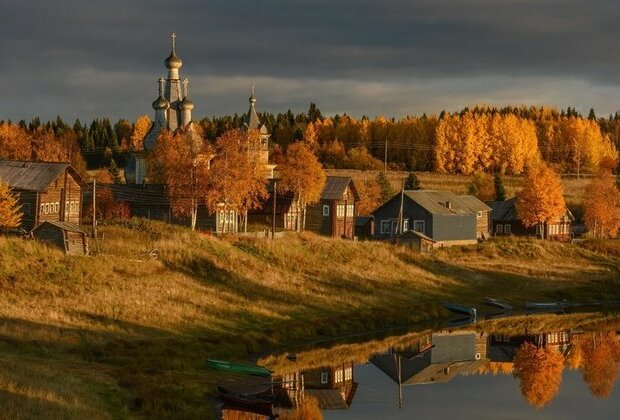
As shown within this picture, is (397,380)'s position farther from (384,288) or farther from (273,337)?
(384,288)

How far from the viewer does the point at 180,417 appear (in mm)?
33469

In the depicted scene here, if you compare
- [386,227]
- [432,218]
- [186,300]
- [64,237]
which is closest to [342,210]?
[386,227]

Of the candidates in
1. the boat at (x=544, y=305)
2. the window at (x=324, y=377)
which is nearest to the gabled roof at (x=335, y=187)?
the boat at (x=544, y=305)

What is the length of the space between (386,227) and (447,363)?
166 ft

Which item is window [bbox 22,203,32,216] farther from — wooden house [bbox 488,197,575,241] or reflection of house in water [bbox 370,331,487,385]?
wooden house [bbox 488,197,575,241]

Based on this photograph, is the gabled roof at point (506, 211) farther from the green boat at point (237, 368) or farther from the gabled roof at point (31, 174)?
the green boat at point (237, 368)

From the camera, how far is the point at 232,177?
80.4 metres

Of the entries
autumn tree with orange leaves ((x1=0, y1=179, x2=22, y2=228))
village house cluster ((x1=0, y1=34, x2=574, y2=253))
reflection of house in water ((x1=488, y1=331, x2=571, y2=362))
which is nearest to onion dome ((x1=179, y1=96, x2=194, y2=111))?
village house cluster ((x1=0, y1=34, x2=574, y2=253))

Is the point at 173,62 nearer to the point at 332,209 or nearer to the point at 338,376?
the point at 332,209

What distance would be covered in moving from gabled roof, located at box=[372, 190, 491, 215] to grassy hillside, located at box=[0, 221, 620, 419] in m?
7.98

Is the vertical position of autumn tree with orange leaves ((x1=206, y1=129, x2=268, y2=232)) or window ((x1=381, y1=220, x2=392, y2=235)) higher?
autumn tree with orange leaves ((x1=206, y1=129, x2=268, y2=232))

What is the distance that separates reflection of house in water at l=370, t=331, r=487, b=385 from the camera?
47250 millimetres

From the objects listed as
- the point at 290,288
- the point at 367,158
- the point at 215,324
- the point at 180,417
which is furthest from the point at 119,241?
the point at 367,158

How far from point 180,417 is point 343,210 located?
65.7 m
